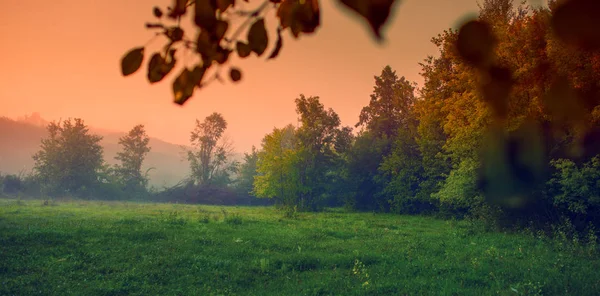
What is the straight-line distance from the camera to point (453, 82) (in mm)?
21578

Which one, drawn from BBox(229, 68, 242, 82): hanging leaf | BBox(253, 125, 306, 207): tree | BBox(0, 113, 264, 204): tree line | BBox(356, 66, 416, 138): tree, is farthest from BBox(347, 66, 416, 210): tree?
BBox(229, 68, 242, 82): hanging leaf

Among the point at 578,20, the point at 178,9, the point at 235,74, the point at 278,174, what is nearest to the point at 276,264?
the point at 235,74

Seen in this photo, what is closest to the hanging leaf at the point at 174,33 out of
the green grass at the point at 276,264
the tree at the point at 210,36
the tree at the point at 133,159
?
the tree at the point at 210,36

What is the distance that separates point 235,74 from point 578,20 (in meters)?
1.27

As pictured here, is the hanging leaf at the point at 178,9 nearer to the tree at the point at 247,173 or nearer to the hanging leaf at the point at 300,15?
the hanging leaf at the point at 300,15

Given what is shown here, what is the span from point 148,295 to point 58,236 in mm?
7858

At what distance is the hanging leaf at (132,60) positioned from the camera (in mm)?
1247

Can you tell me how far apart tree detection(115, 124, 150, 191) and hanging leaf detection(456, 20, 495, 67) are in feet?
213

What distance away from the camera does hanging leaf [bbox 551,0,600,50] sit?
1.74 ft

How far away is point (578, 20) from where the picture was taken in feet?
1.77

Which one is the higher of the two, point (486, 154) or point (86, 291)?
point (486, 154)

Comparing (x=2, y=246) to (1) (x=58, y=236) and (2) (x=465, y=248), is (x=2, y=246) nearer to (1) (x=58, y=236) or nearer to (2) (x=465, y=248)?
(1) (x=58, y=236)

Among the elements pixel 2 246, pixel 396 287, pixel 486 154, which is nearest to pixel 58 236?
pixel 2 246

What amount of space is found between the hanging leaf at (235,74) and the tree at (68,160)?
59888mm
